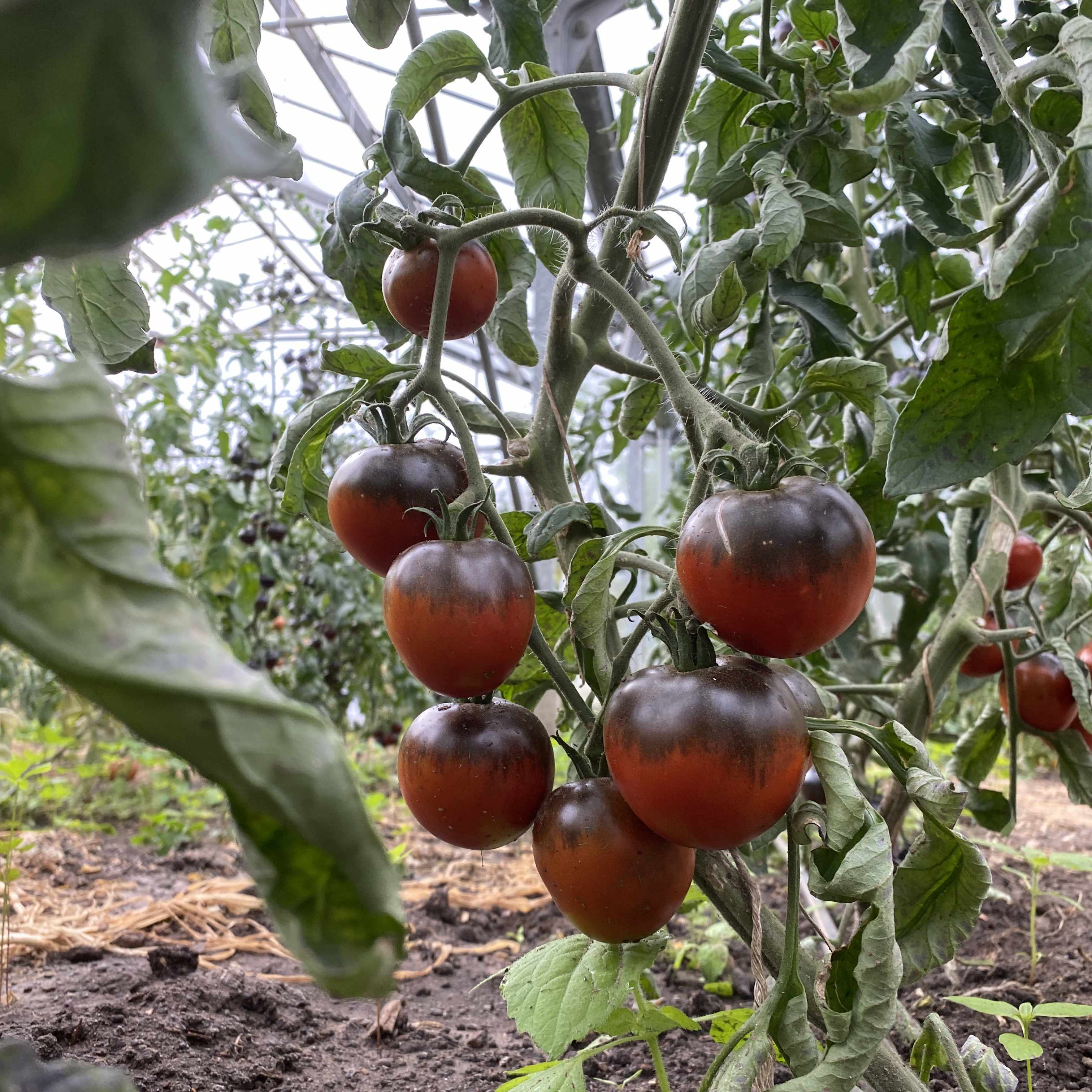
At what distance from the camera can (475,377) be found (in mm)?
6727

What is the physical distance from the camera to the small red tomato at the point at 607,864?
1.84 ft

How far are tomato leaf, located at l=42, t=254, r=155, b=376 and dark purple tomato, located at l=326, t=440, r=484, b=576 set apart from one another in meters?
0.18

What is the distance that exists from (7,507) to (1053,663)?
3.67 feet

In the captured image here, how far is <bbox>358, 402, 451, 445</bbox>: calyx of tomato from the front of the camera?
64cm

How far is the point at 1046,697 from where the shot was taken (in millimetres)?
1036

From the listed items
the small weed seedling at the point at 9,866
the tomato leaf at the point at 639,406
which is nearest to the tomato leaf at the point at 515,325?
the tomato leaf at the point at 639,406

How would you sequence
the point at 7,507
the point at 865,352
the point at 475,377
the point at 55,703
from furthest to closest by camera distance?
the point at 475,377 < the point at 55,703 < the point at 865,352 < the point at 7,507

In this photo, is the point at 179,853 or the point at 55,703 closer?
the point at 179,853

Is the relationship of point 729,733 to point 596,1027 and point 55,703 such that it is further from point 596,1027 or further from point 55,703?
point 55,703

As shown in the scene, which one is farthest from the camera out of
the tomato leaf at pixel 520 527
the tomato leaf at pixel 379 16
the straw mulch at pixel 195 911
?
the straw mulch at pixel 195 911

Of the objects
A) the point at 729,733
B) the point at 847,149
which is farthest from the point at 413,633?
the point at 847,149

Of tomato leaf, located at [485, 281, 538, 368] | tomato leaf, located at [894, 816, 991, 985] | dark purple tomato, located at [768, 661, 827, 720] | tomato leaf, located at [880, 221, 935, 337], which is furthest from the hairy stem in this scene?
tomato leaf, located at [894, 816, 991, 985]

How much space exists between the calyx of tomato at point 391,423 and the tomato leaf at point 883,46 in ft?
1.10

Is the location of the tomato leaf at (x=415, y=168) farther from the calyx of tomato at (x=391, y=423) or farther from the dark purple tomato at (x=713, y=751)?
the dark purple tomato at (x=713, y=751)
